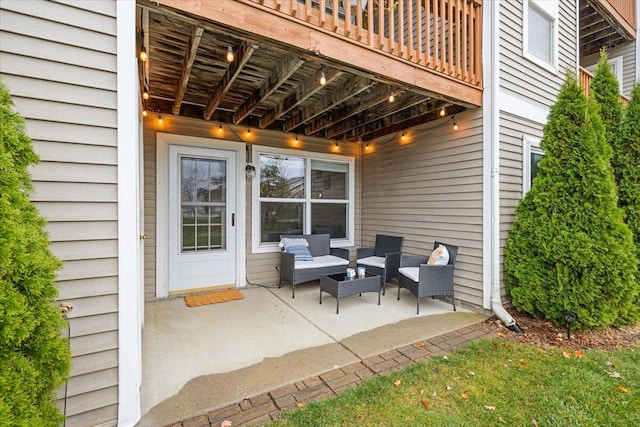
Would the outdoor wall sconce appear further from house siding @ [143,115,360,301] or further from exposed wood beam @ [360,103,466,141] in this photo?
house siding @ [143,115,360,301]

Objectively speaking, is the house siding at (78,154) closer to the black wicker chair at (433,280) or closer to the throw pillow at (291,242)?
the throw pillow at (291,242)

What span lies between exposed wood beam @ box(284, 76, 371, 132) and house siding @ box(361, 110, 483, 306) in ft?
5.45

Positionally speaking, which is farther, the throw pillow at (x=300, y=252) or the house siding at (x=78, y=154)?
the throw pillow at (x=300, y=252)

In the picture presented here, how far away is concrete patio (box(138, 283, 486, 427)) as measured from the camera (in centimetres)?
209

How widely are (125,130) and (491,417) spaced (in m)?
3.00

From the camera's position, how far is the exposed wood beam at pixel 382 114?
3.96 meters

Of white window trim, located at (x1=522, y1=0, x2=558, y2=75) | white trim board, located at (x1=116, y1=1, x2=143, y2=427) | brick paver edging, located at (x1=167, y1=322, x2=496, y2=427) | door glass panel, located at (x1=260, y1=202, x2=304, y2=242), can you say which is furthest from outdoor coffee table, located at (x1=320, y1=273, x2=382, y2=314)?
white window trim, located at (x1=522, y1=0, x2=558, y2=75)

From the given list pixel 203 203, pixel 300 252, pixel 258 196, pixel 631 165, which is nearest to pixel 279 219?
pixel 258 196

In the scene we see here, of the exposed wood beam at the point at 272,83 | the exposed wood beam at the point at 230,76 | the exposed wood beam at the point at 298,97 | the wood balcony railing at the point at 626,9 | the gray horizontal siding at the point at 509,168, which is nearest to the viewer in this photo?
the exposed wood beam at the point at 230,76

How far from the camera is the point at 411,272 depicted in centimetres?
398

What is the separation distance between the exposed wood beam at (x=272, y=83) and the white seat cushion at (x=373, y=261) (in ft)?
9.82

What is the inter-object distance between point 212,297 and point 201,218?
126 cm

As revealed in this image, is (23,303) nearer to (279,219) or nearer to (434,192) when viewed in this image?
(279,219)

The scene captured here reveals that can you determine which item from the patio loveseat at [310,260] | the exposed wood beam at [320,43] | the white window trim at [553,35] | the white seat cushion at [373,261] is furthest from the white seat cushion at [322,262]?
the white window trim at [553,35]
